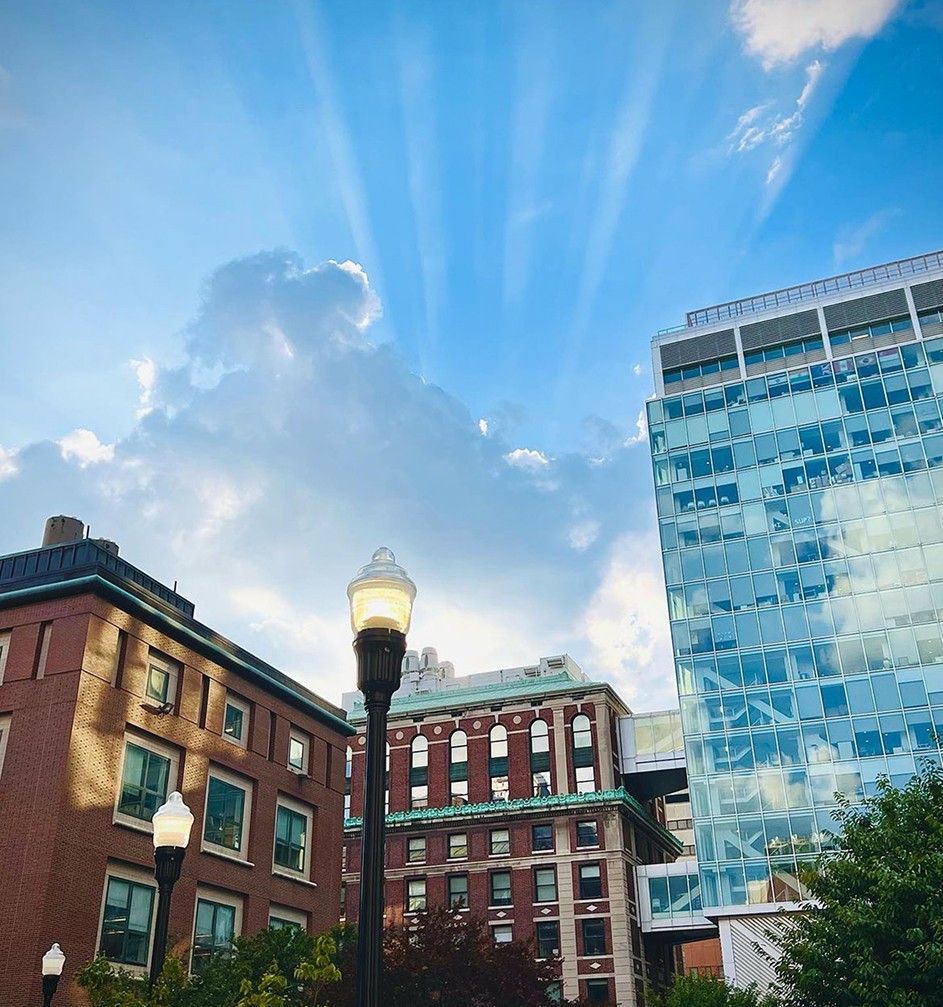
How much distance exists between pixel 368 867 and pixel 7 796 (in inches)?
1065

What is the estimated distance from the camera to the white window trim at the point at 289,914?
42.1 metres

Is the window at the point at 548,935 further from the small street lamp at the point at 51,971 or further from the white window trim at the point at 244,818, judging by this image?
the small street lamp at the point at 51,971

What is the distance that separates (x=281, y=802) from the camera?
145 ft

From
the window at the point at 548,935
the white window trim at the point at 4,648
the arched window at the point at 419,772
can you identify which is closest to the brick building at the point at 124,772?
the white window trim at the point at 4,648

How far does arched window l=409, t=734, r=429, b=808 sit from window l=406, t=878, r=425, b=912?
5257 mm

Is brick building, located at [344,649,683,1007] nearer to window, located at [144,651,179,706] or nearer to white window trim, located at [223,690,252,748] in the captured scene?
white window trim, located at [223,690,252,748]

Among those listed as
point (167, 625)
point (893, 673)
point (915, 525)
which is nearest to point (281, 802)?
point (167, 625)

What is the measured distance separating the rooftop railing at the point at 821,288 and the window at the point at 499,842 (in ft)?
121

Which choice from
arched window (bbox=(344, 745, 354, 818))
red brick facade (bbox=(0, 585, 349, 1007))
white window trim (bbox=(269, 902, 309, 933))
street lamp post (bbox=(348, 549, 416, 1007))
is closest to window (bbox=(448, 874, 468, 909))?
arched window (bbox=(344, 745, 354, 818))

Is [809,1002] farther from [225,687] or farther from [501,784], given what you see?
[501,784]

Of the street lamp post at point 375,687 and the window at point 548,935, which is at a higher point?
the window at point 548,935

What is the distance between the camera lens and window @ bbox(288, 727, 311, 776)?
45344 millimetres

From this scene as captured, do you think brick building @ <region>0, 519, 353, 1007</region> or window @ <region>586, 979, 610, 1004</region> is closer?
brick building @ <region>0, 519, 353, 1007</region>

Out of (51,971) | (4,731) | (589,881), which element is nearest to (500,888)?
(589,881)
